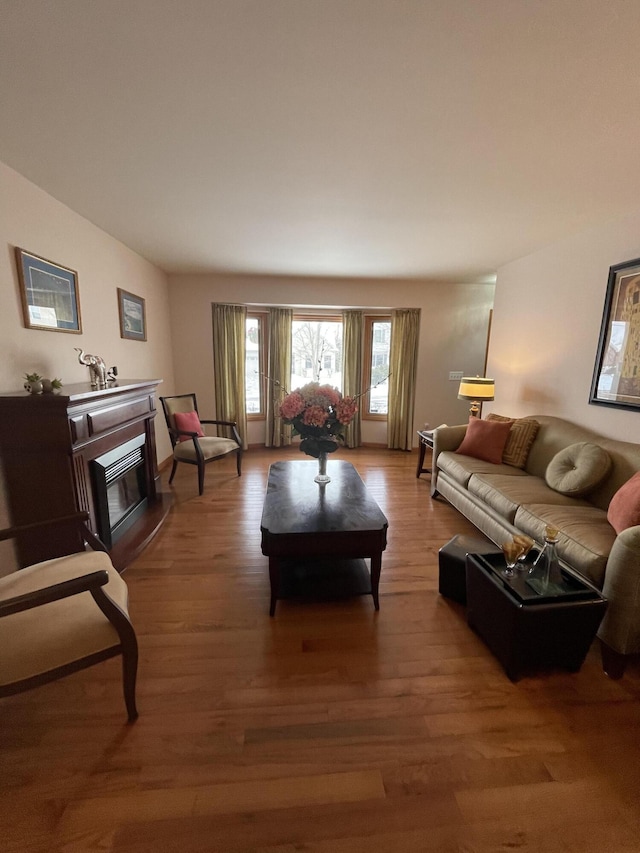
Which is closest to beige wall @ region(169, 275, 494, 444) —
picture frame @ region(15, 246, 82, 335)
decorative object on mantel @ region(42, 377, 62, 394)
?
picture frame @ region(15, 246, 82, 335)

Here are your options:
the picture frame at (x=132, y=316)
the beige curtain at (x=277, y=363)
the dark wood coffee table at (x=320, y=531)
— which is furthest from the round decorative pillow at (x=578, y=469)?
the picture frame at (x=132, y=316)

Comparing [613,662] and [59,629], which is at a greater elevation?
[59,629]

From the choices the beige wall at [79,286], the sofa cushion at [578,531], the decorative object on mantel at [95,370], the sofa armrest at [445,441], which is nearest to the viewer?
the sofa cushion at [578,531]

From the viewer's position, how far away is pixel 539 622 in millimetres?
1477

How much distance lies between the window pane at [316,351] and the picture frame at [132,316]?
207 centimetres

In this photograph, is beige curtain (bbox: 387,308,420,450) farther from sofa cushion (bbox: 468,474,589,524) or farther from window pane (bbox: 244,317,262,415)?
sofa cushion (bbox: 468,474,589,524)

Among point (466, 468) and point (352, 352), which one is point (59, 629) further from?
point (352, 352)

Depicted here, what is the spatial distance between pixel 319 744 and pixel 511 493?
198 cm

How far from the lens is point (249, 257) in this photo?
12.3 ft

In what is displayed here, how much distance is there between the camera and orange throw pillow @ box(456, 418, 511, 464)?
3.21 metres

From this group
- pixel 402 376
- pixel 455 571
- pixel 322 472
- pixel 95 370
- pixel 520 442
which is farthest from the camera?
pixel 402 376

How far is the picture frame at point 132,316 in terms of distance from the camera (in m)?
3.33

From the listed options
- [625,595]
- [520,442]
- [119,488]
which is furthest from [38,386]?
[520,442]

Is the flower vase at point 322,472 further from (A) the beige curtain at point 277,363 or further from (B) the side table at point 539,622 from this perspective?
(A) the beige curtain at point 277,363
